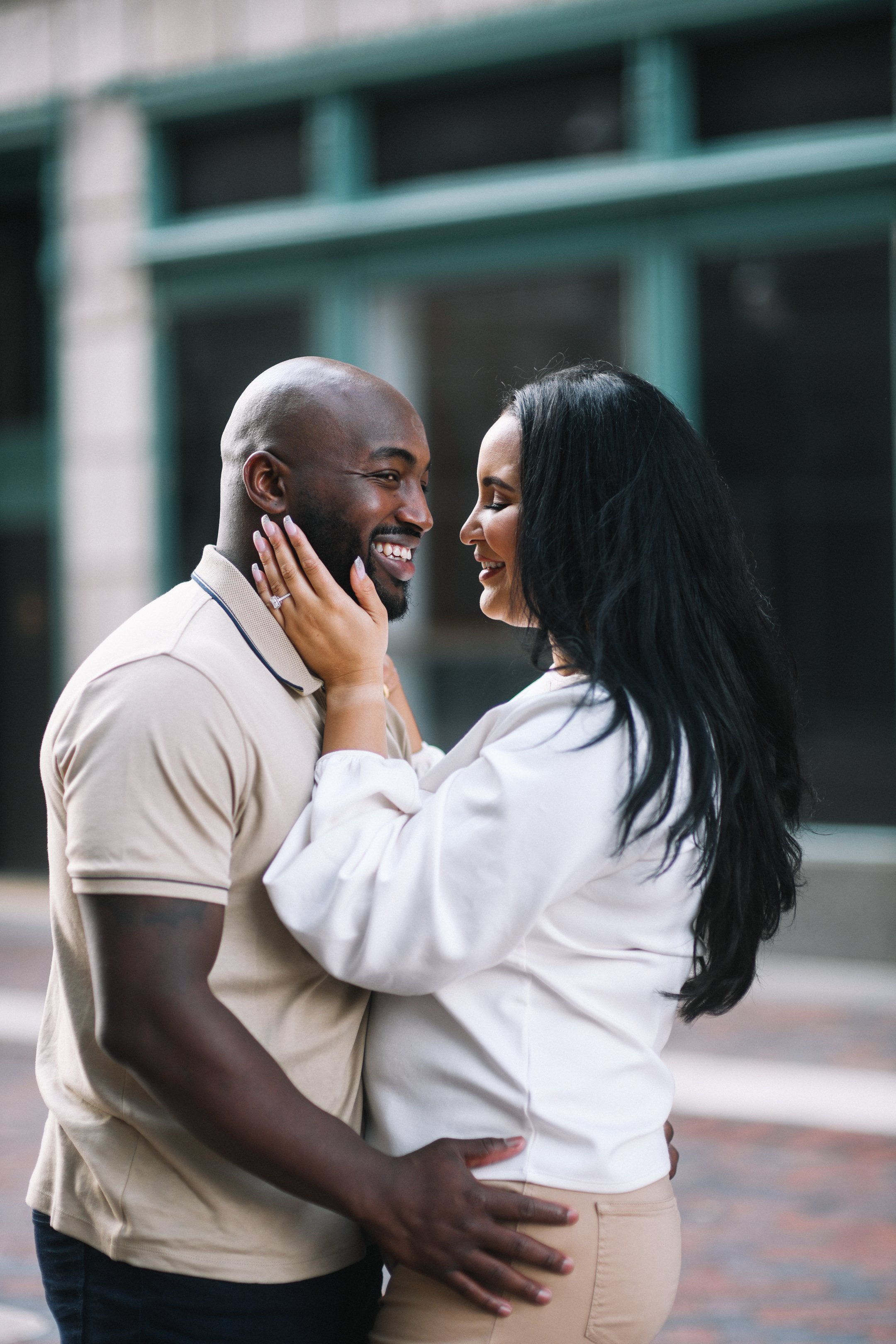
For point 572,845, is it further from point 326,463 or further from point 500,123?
point 500,123

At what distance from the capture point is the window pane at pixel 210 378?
377 inches

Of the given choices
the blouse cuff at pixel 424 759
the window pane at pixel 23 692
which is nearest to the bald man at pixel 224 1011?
the blouse cuff at pixel 424 759

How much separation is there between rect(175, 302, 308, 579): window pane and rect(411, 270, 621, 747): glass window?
1.03 m

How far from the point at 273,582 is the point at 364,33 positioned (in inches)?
305

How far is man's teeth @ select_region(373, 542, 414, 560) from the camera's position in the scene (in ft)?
7.44

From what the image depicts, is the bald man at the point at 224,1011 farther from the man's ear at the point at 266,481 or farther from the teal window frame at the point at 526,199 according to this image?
the teal window frame at the point at 526,199

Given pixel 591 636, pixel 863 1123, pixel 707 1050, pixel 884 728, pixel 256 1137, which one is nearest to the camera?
pixel 256 1137

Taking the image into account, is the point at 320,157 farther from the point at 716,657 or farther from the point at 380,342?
the point at 716,657

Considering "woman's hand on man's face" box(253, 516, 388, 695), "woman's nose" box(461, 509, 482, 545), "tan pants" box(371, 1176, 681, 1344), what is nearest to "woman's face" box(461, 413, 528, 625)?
"woman's nose" box(461, 509, 482, 545)

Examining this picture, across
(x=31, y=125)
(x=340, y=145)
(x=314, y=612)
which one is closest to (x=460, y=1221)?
(x=314, y=612)

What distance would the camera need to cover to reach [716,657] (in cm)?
212

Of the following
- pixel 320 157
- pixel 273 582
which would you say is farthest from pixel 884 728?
pixel 273 582

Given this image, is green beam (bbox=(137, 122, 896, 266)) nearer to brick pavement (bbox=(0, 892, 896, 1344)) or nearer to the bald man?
brick pavement (bbox=(0, 892, 896, 1344))

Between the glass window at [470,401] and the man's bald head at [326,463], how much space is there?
636cm
